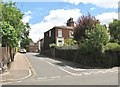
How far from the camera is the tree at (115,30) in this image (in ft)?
131

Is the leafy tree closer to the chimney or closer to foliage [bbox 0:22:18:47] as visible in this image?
foliage [bbox 0:22:18:47]

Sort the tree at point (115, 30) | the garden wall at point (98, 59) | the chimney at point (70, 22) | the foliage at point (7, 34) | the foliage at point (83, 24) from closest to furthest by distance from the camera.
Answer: the foliage at point (7, 34) < the garden wall at point (98, 59) < the tree at point (115, 30) < the foliage at point (83, 24) < the chimney at point (70, 22)

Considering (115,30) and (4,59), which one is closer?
(4,59)

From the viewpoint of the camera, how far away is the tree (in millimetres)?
39981

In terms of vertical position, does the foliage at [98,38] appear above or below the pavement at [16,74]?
above

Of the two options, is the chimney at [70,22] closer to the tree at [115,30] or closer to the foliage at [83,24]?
the foliage at [83,24]

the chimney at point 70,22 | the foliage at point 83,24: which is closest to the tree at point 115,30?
the foliage at point 83,24

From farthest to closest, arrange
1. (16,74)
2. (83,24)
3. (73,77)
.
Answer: (83,24), (16,74), (73,77)

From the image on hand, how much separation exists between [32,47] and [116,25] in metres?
109

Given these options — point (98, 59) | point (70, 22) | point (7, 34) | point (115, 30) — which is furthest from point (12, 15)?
point (70, 22)

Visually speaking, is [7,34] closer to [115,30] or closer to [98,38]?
[98,38]

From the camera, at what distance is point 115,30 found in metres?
41.8

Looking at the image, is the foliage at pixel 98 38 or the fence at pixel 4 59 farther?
the foliage at pixel 98 38

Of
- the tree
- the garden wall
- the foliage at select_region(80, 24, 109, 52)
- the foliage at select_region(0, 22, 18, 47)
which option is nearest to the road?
the foliage at select_region(0, 22, 18, 47)
